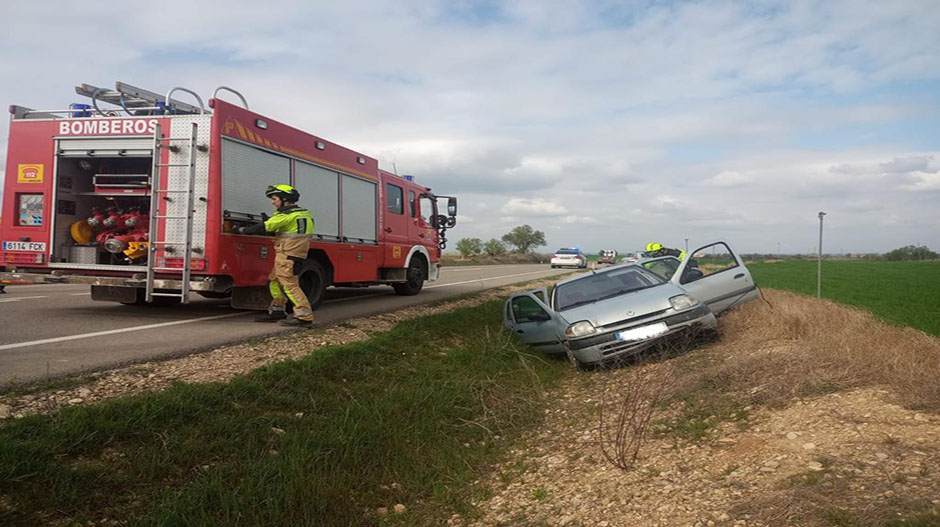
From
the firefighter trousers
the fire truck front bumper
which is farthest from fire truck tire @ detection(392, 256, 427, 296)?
the fire truck front bumper

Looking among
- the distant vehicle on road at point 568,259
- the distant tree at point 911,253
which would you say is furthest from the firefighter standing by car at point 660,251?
the distant tree at point 911,253

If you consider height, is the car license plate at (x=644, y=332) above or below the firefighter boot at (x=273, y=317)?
above

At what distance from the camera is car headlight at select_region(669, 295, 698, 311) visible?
7391mm

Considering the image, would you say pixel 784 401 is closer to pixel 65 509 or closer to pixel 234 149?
pixel 65 509

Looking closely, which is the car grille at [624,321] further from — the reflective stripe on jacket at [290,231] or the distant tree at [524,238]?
the distant tree at [524,238]

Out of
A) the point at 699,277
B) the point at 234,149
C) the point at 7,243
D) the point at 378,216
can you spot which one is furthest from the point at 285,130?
the point at 699,277

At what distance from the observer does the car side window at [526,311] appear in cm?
857

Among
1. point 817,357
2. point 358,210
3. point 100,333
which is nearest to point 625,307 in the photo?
point 817,357

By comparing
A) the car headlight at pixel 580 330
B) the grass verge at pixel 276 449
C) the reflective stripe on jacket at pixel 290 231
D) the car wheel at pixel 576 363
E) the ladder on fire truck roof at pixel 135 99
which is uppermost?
the ladder on fire truck roof at pixel 135 99

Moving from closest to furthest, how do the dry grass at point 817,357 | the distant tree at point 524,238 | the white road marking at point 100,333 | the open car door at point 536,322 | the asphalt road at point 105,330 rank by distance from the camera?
the dry grass at point 817,357 → the asphalt road at point 105,330 → the white road marking at point 100,333 → the open car door at point 536,322 → the distant tree at point 524,238

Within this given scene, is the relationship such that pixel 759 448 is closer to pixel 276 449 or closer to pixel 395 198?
pixel 276 449

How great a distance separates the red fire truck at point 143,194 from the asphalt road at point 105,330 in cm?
45

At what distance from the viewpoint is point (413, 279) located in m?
14.0

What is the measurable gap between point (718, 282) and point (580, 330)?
2808mm
